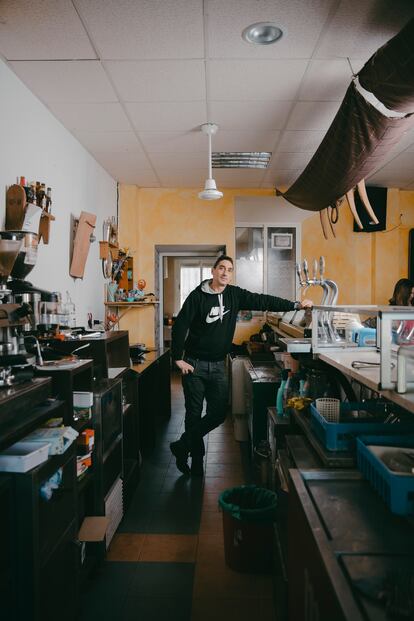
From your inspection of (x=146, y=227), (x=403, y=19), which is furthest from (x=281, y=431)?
(x=146, y=227)

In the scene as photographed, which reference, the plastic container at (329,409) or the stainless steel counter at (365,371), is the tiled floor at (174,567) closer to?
the plastic container at (329,409)

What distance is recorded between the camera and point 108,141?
4348 mm

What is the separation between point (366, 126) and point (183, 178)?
131 inches

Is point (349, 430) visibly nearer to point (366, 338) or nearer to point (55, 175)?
point (366, 338)

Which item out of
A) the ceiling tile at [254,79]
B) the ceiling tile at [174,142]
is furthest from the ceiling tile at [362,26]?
the ceiling tile at [174,142]

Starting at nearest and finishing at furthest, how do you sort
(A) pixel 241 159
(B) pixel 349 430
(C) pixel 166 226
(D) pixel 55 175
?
(B) pixel 349 430 < (D) pixel 55 175 < (A) pixel 241 159 < (C) pixel 166 226

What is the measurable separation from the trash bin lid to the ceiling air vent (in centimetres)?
349

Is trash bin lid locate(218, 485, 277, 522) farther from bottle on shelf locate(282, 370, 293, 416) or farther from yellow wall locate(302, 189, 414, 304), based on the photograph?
yellow wall locate(302, 189, 414, 304)

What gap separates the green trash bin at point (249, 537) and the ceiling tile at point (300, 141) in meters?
3.24

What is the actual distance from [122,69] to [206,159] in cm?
202

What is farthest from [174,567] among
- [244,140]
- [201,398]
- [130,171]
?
[130,171]

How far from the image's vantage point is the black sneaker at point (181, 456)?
3846 mm

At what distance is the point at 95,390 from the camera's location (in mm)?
2711

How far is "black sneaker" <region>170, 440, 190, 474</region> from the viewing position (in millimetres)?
3846
